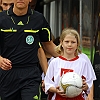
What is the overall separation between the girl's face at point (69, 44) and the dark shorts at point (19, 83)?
17.6 inches

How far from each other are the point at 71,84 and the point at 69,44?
1.79 feet

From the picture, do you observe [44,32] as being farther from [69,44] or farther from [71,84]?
[71,84]

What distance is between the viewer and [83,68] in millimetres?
6625

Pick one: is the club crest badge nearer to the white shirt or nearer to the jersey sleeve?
the jersey sleeve

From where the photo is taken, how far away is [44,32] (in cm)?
679

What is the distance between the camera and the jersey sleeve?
672cm

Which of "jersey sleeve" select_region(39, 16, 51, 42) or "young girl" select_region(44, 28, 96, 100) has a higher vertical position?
"jersey sleeve" select_region(39, 16, 51, 42)

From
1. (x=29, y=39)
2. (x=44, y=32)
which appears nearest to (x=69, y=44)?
(x=44, y=32)

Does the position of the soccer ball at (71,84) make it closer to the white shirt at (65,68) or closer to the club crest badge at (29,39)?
the white shirt at (65,68)

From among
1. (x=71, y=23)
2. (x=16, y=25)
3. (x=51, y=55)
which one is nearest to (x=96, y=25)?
(x=71, y=23)

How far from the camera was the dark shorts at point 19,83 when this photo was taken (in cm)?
636

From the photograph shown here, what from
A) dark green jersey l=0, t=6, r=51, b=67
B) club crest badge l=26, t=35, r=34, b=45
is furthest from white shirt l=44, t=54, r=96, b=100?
club crest badge l=26, t=35, r=34, b=45

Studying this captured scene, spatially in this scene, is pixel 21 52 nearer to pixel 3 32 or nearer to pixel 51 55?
pixel 3 32

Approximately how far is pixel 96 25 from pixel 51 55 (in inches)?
140
